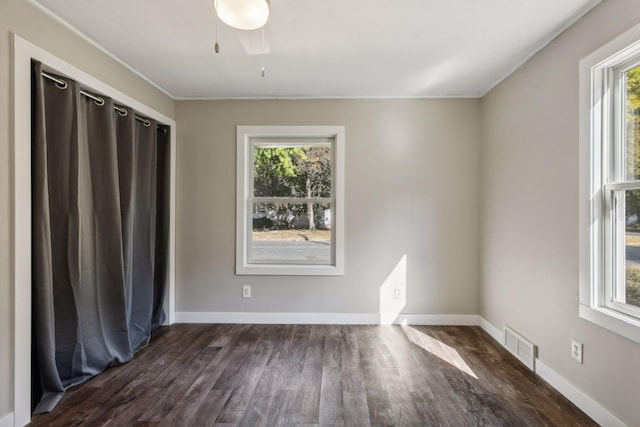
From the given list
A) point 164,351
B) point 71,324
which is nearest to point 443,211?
point 164,351

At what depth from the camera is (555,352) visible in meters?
2.22

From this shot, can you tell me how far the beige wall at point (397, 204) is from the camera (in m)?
3.40

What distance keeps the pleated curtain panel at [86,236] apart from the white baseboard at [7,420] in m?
0.18

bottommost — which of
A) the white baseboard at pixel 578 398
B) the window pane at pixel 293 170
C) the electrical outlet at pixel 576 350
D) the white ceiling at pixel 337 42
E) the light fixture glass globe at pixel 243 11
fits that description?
the white baseboard at pixel 578 398

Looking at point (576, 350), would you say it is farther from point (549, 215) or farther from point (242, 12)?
point (242, 12)

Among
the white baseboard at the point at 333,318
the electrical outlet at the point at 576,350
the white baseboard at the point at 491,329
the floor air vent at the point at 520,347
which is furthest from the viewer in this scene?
the white baseboard at the point at 333,318

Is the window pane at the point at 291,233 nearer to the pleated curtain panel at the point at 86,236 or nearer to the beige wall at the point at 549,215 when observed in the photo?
the pleated curtain panel at the point at 86,236

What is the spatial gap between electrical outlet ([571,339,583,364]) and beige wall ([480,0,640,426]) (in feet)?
0.12

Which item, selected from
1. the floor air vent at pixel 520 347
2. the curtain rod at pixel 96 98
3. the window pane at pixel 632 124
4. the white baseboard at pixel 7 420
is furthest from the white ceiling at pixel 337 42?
the white baseboard at pixel 7 420

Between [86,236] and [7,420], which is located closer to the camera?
[7,420]

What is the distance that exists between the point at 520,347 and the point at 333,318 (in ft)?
5.53

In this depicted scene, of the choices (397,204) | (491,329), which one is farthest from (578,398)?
(397,204)

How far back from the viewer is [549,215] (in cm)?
229

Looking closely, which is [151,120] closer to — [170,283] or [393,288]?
[170,283]
